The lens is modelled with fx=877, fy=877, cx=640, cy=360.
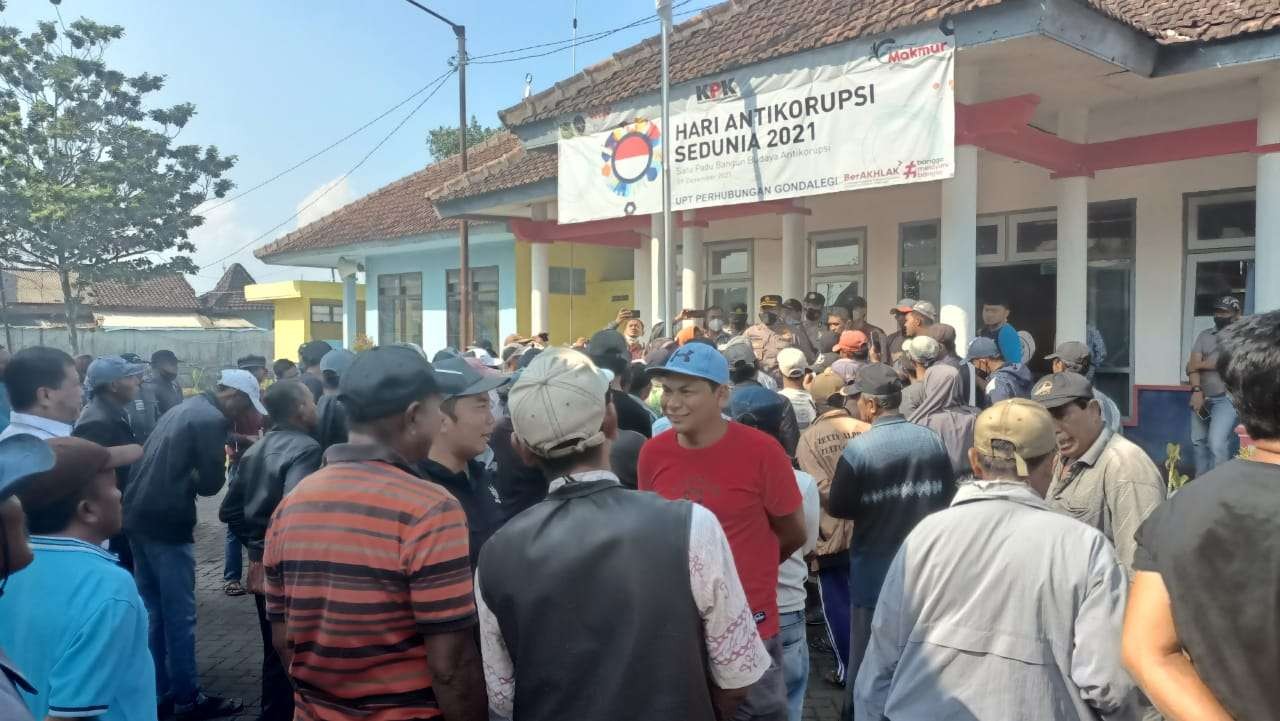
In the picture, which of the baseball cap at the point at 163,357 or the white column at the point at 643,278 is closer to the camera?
the baseball cap at the point at 163,357

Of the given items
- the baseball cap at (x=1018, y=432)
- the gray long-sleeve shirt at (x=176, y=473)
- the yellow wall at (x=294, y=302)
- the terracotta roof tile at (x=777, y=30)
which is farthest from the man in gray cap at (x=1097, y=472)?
the yellow wall at (x=294, y=302)

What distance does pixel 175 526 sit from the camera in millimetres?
4586

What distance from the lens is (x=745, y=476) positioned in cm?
302

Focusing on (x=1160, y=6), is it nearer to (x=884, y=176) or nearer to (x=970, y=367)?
(x=884, y=176)

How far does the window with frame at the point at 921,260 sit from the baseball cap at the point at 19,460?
1119 cm

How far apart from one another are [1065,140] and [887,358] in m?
3.20

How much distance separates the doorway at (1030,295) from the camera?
11.0 metres

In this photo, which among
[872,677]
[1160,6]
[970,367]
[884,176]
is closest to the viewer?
[872,677]

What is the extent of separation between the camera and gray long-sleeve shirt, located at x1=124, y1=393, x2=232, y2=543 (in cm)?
455

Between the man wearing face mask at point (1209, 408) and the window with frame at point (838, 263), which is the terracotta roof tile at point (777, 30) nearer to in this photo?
the man wearing face mask at point (1209, 408)

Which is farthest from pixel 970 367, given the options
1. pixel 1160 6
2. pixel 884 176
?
pixel 1160 6

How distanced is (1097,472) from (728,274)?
1085 centimetres

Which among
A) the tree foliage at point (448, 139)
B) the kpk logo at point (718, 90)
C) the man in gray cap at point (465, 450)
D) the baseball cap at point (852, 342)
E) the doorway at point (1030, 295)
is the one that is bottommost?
the man in gray cap at point (465, 450)

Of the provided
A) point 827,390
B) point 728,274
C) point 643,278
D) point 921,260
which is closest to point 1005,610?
A: point 827,390
